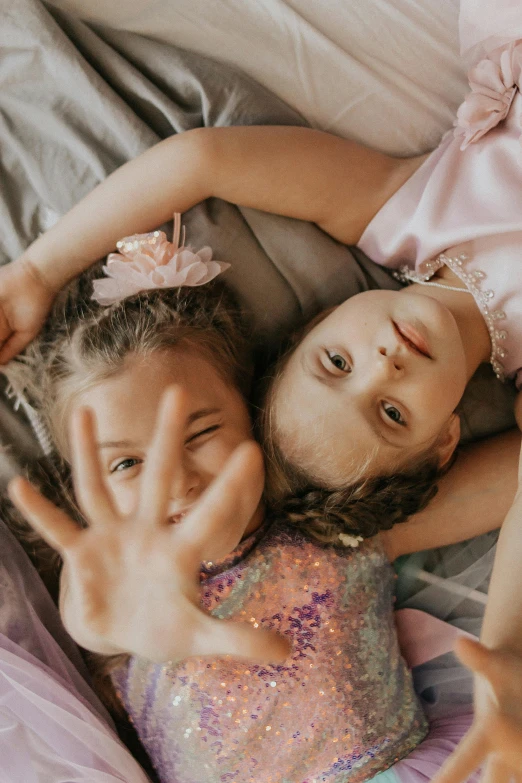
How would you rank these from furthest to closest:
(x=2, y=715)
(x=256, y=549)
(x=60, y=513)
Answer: (x=256, y=549) → (x=2, y=715) → (x=60, y=513)

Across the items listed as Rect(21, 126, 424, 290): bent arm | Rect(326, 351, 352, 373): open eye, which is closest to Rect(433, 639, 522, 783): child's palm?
Rect(326, 351, 352, 373): open eye

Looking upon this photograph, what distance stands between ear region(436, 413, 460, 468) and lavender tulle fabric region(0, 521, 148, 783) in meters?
0.68

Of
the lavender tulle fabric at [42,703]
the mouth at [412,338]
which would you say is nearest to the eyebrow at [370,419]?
the mouth at [412,338]

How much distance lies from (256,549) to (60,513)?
46 centimetres

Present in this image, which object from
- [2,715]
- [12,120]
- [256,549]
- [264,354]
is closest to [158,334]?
[264,354]

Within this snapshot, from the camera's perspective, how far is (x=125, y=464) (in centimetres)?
88

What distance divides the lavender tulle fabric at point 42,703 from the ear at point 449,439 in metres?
0.68

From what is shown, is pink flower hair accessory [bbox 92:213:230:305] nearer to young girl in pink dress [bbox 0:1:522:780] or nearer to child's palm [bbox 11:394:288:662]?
young girl in pink dress [bbox 0:1:522:780]

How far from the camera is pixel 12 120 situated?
110cm

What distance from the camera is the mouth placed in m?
0.94

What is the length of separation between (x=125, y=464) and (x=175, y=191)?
0.44 metres

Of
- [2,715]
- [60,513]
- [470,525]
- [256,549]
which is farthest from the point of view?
[470,525]

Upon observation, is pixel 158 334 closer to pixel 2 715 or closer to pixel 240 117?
pixel 240 117

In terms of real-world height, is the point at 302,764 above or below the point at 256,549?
below
